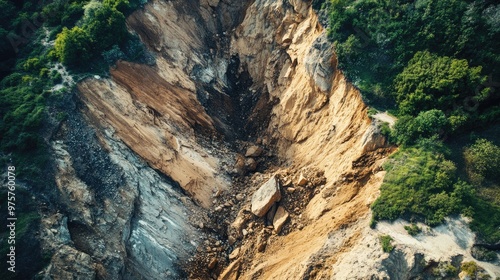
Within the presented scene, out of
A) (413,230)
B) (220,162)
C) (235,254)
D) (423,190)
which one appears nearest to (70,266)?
(235,254)

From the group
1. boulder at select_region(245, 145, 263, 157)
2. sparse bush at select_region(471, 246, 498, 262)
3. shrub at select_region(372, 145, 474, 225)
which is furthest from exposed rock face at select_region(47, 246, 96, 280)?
sparse bush at select_region(471, 246, 498, 262)

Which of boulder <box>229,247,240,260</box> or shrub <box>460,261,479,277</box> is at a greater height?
shrub <box>460,261,479,277</box>

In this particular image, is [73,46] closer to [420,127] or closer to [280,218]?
[280,218]

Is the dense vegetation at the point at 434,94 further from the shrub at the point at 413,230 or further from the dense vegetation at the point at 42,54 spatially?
the dense vegetation at the point at 42,54

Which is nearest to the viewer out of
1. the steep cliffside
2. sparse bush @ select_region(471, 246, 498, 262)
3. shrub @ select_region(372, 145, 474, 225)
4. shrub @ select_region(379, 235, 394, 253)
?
Result: sparse bush @ select_region(471, 246, 498, 262)

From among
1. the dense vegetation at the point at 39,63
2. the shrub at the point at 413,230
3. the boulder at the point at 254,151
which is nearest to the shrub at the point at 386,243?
the shrub at the point at 413,230

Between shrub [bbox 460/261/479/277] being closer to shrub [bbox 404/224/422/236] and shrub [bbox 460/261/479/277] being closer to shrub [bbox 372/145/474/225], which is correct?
shrub [bbox 372/145/474/225]

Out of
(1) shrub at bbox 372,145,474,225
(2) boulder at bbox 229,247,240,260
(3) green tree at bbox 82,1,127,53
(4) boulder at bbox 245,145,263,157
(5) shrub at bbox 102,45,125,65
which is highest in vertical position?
(3) green tree at bbox 82,1,127,53
